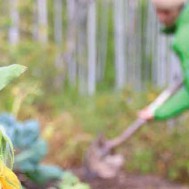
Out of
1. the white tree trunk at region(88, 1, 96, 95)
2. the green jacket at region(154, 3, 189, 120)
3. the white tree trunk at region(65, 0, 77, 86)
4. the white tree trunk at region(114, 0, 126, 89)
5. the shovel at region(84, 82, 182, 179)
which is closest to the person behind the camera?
the green jacket at region(154, 3, 189, 120)

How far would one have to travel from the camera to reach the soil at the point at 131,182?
5082 mm

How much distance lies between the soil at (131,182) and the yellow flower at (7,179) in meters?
3.88

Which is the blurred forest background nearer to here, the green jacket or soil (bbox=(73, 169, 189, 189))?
soil (bbox=(73, 169, 189, 189))

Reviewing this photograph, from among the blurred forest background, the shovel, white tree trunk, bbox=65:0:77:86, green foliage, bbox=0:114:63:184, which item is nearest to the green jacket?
the shovel

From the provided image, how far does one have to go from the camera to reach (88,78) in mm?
13352

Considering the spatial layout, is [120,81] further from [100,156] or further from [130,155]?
[100,156]

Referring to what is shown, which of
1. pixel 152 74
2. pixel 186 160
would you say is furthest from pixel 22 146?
pixel 152 74

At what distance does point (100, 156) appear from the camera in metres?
5.07

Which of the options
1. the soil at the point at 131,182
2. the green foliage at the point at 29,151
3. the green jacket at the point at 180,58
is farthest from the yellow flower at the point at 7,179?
the soil at the point at 131,182

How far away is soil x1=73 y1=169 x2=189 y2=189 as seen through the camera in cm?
508

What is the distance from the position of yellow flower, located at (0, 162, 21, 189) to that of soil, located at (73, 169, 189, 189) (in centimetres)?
388

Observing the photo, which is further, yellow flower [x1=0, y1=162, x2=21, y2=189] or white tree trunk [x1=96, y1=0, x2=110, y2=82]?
white tree trunk [x1=96, y1=0, x2=110, y2=82]

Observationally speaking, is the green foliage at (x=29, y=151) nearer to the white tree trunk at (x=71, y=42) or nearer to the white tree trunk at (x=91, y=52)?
the white tree trunk at (x=71, y=42)

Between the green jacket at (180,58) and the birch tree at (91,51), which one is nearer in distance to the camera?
the green jacket at (180,58)
